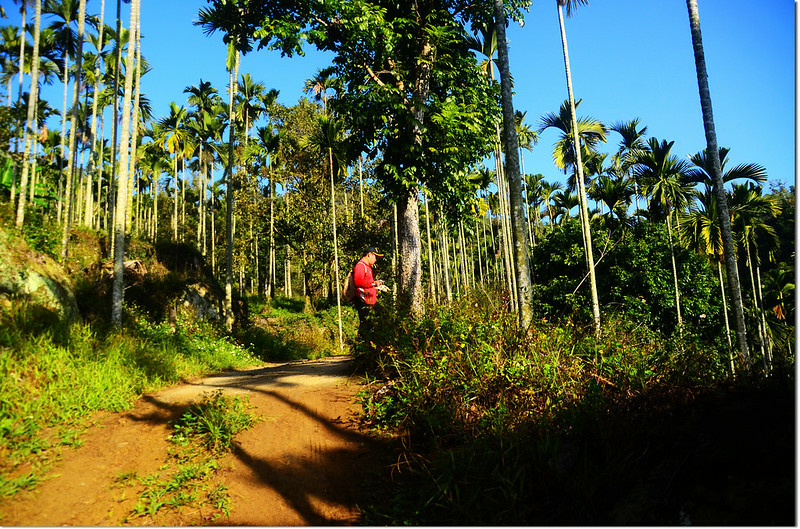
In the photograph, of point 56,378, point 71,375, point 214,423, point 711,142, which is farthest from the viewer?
point 711,142

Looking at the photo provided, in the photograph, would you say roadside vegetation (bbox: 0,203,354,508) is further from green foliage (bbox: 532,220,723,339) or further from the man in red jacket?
green foliage (bbox: 532,220,723,339)

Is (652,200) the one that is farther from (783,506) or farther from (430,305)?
(783,506)

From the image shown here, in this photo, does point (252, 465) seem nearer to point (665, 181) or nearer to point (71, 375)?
point (71, 375)

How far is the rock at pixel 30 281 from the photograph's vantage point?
20.5 feet

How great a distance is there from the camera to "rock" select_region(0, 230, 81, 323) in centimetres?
626

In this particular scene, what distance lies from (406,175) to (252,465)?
18.6ft

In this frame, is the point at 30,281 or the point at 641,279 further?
the point at 641,279

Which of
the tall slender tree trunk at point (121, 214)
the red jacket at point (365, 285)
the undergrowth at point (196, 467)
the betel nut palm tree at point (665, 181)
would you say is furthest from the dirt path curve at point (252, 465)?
the betel nut palm tree at point (665, 181)

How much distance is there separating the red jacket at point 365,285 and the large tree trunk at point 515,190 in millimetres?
2375

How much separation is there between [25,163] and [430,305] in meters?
12.8

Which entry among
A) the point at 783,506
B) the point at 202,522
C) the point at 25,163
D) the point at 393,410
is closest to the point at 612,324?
the point at 393,410

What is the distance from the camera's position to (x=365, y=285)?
729 cm

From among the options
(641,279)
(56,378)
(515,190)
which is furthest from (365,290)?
(641,279)

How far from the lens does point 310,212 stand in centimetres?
2434
